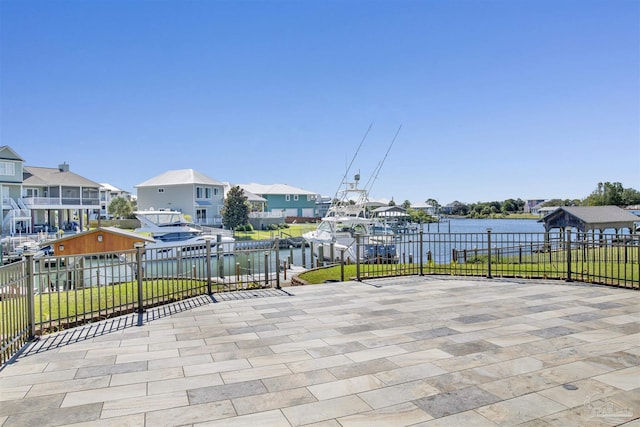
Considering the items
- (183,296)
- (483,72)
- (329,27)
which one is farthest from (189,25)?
(483,72)

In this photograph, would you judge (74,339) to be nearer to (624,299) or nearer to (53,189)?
(624,299)

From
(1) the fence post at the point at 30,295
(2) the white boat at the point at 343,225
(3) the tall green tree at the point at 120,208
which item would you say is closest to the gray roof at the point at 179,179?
(3) the tall green tree at the point at 120,208

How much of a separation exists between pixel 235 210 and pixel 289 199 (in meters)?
17.8

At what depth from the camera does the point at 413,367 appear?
4.27 metres

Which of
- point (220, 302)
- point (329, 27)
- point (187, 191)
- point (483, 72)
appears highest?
point (329, 27)

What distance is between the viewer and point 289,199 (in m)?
62.7

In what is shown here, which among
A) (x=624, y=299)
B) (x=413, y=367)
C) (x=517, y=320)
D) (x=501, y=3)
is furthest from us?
(x=501, y=3)

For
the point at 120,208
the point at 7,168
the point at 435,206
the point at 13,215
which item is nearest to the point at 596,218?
the point at 13,215

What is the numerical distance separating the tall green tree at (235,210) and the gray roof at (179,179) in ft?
15.4

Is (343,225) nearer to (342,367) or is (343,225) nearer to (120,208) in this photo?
(342,367)

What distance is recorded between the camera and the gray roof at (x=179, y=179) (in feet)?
156

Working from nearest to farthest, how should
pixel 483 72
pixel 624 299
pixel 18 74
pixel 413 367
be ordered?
1. pixel 413 367
2. pixel 624 299
3. pixel 18 74
4. pixel 483 72

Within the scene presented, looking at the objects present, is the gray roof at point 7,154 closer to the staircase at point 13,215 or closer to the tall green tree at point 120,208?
Answer: the staircase at point 13,215

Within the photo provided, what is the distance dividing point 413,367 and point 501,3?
11.1 meters
